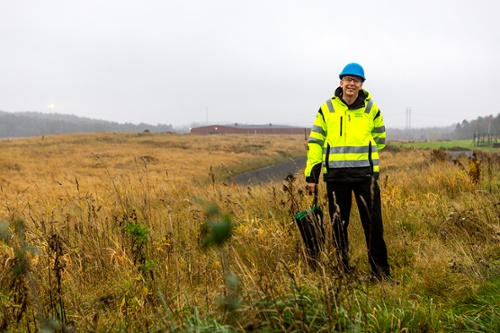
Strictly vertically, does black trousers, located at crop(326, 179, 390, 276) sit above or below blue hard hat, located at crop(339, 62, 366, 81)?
below

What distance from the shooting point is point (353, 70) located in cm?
361

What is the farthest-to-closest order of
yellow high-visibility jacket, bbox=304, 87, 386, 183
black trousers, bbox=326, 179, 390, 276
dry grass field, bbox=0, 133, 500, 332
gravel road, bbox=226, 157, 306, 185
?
gravel road, bbox=226, 157, 306, 185 → yellow high-visibility jacket, bbox=304, 87, 386, 183 → black trousers, bbox=326, 179, 390, 276 → dry grass field, bbox=0, 133, 500, 332

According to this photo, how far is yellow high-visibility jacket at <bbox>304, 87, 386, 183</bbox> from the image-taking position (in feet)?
12.1

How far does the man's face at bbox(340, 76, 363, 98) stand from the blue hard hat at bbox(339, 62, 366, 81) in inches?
1.8

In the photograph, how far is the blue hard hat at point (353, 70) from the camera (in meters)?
3.59

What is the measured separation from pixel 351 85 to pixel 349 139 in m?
0.54

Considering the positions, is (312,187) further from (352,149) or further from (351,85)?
(351,85)

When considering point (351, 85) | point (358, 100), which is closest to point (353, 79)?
point (351, 85)

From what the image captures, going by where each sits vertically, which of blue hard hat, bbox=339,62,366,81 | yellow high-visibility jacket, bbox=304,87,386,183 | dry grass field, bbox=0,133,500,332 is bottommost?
dry grass field, bbox=0,133,500,332

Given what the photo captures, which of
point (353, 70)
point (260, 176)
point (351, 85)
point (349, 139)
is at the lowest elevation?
point (260, 176)

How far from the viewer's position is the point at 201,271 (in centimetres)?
324

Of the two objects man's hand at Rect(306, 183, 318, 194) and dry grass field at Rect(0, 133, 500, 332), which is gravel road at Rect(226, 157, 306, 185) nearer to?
Result: dry grass field at Rect(0, 133, 500, 332)

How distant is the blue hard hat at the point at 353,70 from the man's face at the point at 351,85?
0.04 m

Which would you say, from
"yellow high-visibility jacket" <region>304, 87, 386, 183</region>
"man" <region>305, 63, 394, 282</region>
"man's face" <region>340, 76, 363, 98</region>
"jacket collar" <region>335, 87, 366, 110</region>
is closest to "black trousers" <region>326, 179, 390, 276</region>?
"man" <region>305, 63, 394, 282</region>
